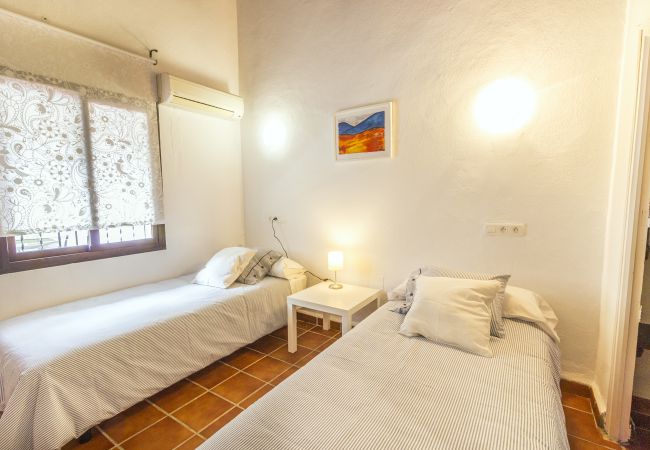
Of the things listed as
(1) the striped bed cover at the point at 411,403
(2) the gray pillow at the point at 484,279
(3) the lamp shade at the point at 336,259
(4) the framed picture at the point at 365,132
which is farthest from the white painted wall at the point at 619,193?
Answer: (3) the lamp shade at the point at 336,259

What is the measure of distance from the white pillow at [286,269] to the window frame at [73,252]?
1.04 metres

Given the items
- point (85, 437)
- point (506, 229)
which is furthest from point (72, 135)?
point (506, 229)

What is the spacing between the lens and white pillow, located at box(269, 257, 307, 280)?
2.99m

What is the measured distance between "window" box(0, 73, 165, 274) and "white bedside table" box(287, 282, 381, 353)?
1444 millimetres

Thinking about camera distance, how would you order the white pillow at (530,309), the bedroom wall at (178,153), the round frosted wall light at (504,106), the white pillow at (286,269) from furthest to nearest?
the white pillow at (286,269) < the bedroom wall at (178,153) < the round frosted wall light at (504,106) < the white pillow at (530,309)

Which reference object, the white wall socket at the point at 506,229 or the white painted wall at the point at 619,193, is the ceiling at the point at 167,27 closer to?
the white wall socket at the point at 506,229

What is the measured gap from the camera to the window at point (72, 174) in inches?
79.3

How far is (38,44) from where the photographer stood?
2.10m

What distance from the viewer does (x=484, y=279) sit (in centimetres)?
198

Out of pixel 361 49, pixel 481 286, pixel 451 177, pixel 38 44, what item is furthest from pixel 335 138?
pixel 38 44

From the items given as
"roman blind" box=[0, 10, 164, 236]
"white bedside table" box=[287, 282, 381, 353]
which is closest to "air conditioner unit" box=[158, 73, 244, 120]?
"roman blind" box=[0, 10, 164, 236]

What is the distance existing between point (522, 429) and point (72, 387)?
6.75 feet

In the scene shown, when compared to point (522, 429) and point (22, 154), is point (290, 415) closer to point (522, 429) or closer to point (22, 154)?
point (522, 429)

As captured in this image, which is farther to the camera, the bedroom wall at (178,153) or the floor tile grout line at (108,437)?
the bedroom wall at (178,153)
